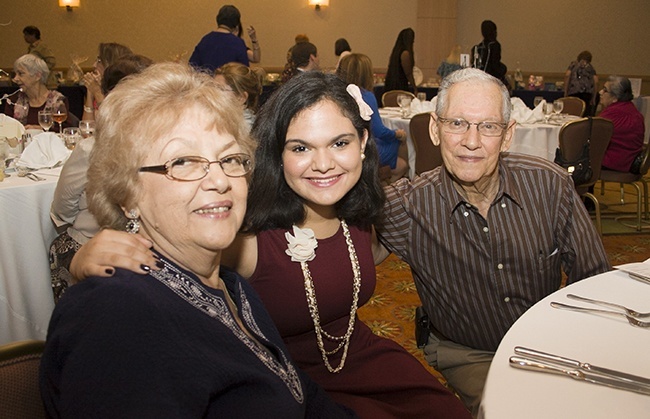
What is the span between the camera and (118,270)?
3.47ft

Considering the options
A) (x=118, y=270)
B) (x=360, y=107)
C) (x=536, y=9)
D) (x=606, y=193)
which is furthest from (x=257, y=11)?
(x=118, y=270)

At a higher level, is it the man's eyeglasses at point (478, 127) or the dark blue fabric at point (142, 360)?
the man's eyeglasses at point (478, 127)

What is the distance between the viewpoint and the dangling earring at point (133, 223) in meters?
1.23

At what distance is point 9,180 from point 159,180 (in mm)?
2162

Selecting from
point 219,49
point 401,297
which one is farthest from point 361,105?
point 219,49

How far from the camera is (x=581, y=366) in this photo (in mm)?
1079

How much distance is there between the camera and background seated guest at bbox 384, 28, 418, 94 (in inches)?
325

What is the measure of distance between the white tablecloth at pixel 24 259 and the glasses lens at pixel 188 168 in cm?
193

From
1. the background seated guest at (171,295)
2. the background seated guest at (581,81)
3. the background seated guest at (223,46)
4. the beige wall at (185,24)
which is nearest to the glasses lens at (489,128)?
the background seated guest at (171,295)

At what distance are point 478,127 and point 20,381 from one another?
1.48 m

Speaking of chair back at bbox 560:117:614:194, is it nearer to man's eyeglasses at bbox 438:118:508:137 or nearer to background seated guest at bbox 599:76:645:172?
background seated guest at bbox 599:76:645:172

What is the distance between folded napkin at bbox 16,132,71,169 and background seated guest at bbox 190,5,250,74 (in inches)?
119

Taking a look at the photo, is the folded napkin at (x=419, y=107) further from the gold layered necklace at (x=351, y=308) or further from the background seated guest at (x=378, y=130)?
the gold layered necklace at (x=351, y=308)

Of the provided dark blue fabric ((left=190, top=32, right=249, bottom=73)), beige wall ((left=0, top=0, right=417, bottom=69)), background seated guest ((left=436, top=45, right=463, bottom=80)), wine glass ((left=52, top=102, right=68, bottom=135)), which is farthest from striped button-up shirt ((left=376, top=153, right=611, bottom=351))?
beige wall ((left=0, top=0, right=417, bottom=69))
